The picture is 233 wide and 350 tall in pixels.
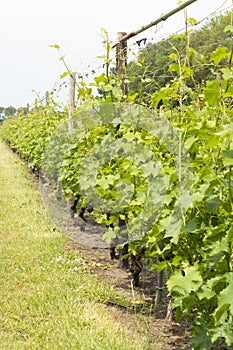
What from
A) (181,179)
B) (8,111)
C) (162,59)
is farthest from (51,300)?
(8,111)

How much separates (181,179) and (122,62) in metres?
2.31

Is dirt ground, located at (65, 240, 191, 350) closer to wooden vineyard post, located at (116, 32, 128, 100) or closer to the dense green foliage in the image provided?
the dense green foliage

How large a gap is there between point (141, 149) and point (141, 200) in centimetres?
56

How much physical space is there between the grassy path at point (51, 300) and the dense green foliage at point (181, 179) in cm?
53

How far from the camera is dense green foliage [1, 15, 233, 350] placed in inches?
88.7

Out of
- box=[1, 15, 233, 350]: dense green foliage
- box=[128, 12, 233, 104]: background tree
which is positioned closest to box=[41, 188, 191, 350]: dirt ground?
box=[1, 15, 233, 350]: dense green foliage

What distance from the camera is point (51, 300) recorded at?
3.95 metres

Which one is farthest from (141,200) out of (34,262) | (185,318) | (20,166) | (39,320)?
(20,166)

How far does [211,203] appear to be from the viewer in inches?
89.0

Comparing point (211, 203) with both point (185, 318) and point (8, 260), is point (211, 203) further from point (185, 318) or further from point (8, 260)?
point (8, 260)

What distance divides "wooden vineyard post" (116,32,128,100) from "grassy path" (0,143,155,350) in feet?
5.49

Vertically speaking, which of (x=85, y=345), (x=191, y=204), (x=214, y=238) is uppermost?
(x=191, y=204)

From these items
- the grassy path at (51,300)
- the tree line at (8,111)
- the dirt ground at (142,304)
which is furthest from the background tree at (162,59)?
the tree line at (8,111)

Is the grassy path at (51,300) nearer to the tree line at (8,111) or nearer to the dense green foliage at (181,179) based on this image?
the dense green foliage at (181,179)
